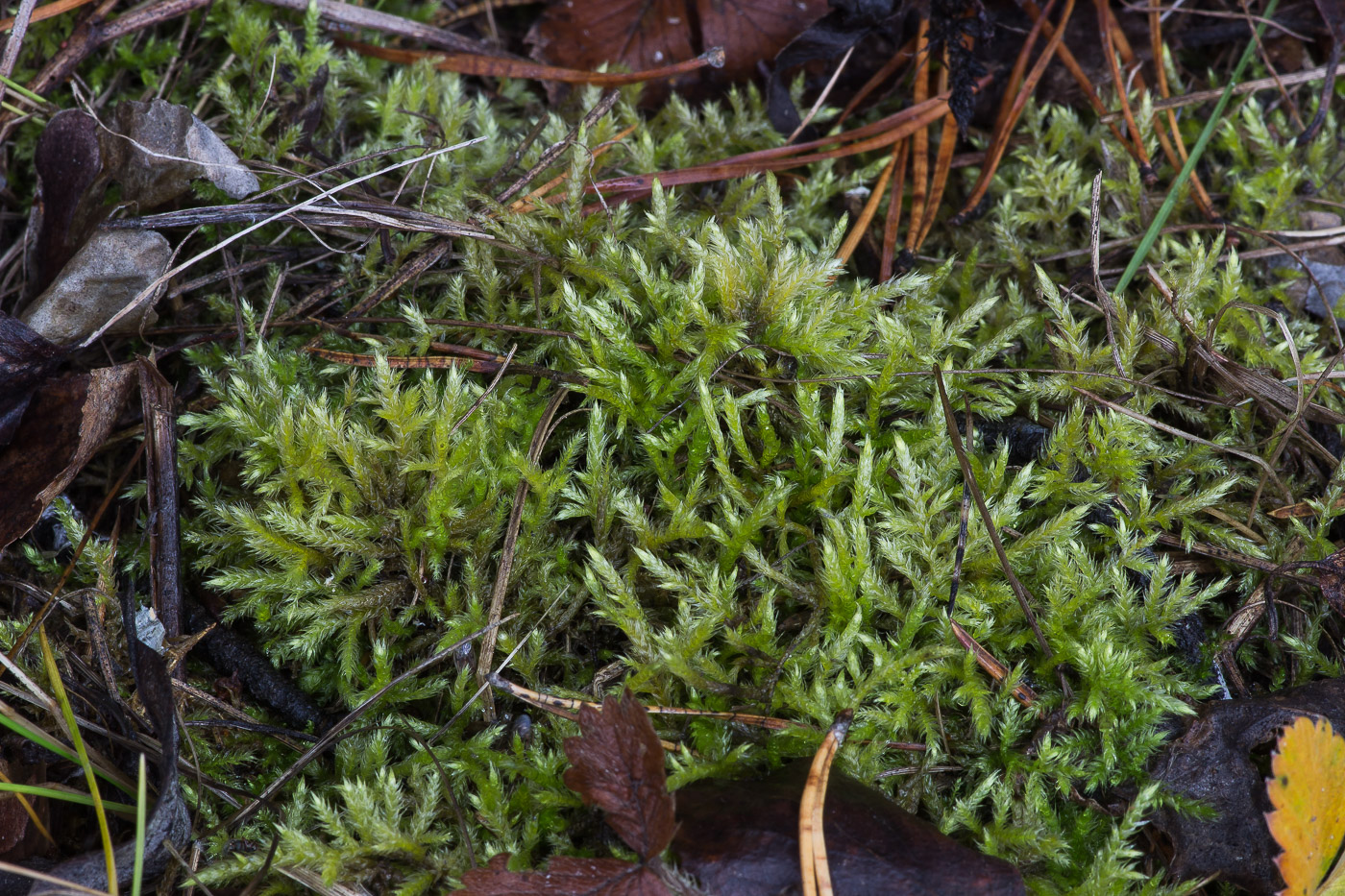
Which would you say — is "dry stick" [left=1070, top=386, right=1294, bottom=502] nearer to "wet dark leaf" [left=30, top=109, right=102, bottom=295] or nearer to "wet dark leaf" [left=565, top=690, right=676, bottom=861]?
"wet dark leaf" [left=565, top=690, right=676, bottom=861]

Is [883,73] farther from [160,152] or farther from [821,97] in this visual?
[160,152]

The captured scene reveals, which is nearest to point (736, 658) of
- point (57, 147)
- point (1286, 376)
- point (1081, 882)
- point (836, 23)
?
point (1081, 882)

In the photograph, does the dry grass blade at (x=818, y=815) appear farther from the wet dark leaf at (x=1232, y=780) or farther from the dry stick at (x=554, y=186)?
the dry stick at (x=554, y=186)

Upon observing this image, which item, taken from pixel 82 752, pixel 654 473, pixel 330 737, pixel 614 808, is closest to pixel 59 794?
pixel 82 752

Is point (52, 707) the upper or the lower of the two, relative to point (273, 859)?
upper

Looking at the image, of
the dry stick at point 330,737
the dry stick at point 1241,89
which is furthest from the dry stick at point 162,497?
the dry stick at point 1241,89

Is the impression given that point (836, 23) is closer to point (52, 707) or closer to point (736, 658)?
point (736, 658)
